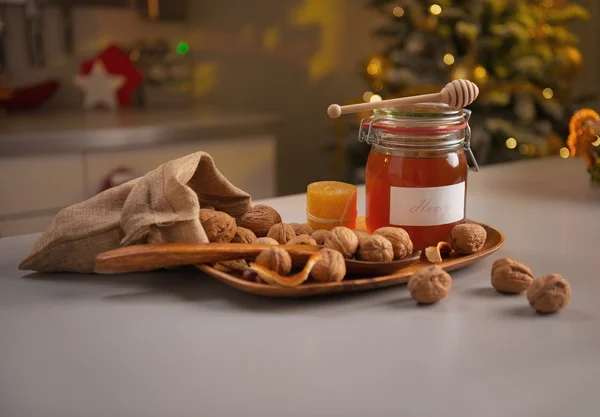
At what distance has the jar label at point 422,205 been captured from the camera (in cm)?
89

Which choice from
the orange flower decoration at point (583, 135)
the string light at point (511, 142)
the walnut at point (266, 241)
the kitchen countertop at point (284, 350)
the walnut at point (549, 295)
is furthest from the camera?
the string light at point (511, 142)

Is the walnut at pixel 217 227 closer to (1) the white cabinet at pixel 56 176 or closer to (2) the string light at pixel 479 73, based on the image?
(1) the white cabinet at pixel 56 176

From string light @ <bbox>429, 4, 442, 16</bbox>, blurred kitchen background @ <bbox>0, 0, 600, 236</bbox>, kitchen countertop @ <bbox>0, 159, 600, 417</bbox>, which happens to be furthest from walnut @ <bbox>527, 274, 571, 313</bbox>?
string light @ <bbox>429, 4, 442, 16</bbox>

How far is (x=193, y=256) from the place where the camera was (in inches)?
31.8

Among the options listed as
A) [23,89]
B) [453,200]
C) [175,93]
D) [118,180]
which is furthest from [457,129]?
[175,93]

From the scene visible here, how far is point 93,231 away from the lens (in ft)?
2.84

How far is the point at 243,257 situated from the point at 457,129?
309mm

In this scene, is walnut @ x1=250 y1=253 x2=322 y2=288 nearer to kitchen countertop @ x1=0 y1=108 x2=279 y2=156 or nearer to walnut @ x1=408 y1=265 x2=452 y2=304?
walnut @ x1=408 y1=265 x2=452 y2=304

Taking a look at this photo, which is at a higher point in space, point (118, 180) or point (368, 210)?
point (368, 210)

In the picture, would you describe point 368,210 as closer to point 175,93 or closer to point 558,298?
point 558,298

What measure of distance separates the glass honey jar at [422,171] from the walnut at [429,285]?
0.14 m

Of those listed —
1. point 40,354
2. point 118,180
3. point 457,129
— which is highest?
point 457,129

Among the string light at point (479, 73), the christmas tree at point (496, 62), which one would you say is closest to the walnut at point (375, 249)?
the christmas tree at point (496, 62)

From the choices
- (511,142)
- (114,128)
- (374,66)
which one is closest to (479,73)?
(511,142)
